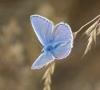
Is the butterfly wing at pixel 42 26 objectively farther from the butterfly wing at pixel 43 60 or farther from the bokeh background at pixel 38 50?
the bokeh background at pixel 38 50

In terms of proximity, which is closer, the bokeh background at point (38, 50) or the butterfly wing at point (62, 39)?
the butterfly wing at point (62, 39)

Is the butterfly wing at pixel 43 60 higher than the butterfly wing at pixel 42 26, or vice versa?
the butterfly wing at pixel 42 26

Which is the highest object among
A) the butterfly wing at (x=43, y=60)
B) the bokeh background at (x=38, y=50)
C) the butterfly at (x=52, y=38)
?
the bokeh background at (x=38, y=50)

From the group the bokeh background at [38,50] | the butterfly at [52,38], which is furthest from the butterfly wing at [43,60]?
the bokeh background at [38,50]

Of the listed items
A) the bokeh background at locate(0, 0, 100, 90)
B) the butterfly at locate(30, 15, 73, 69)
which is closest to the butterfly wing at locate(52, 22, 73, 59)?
the butterfly at locate(30, 15, 73, 69)

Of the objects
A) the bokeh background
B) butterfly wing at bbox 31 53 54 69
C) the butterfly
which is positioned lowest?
butterfly wing at bbox 31 53 54 69

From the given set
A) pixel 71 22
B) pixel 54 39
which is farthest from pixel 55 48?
pixel 71 22

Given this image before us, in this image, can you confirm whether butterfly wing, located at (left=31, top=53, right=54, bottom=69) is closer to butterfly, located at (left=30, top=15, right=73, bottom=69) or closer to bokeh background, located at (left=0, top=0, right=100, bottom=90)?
butterfly, located at (left=30, top=15, right=73, bottom=69)

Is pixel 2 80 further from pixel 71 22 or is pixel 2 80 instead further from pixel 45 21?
pixel 45 21
